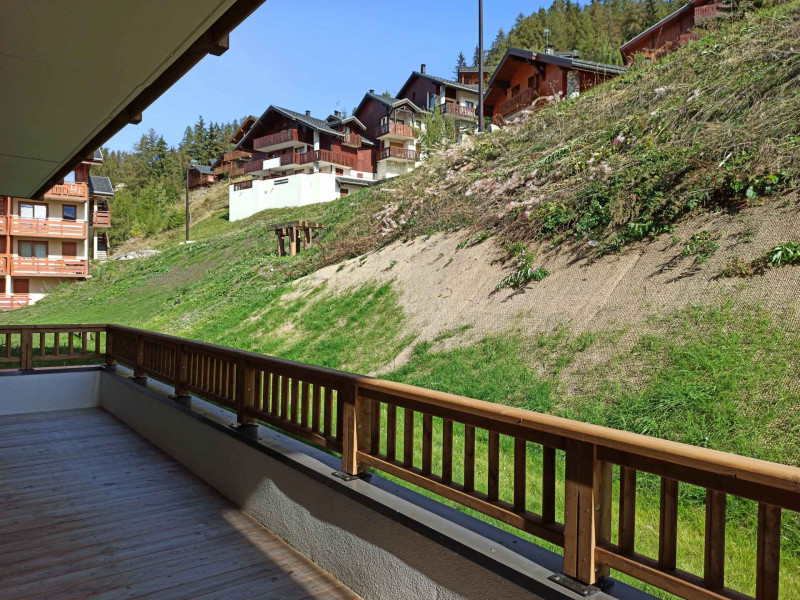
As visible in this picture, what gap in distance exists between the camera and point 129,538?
3.40m

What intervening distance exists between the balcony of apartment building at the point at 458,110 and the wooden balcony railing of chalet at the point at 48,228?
23.6 meters

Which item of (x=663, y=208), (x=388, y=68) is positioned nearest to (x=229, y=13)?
(x=663, y=208)

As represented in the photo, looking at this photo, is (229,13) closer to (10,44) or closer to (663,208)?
(10,44)

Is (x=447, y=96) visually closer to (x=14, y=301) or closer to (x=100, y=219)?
(x=100, y=219)

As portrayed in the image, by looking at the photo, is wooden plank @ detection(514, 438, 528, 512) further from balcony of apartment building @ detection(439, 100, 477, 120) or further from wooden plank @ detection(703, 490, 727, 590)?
balcony of apartment building @ detection(439, 100, 477, 120)

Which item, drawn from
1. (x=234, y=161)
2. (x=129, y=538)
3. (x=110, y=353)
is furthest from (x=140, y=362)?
(x=234, y=161)

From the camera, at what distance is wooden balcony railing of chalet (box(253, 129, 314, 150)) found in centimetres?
3672

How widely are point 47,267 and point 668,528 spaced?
31.7 meters

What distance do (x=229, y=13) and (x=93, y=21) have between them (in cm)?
78

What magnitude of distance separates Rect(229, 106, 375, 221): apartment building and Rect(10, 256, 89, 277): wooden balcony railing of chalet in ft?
32.7

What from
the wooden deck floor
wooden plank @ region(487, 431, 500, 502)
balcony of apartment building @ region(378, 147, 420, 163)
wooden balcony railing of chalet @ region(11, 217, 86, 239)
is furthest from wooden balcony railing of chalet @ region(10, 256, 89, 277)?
wooden plank @ region(487, 431, 500, 502)

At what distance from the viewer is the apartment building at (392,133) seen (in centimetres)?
4022

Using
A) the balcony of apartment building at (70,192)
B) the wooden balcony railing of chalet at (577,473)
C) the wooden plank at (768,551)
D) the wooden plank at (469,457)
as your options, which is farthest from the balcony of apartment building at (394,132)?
the wooden plank at (768,551)

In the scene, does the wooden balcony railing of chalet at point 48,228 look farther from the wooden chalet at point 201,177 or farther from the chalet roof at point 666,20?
the chalet roof at point 666,20
